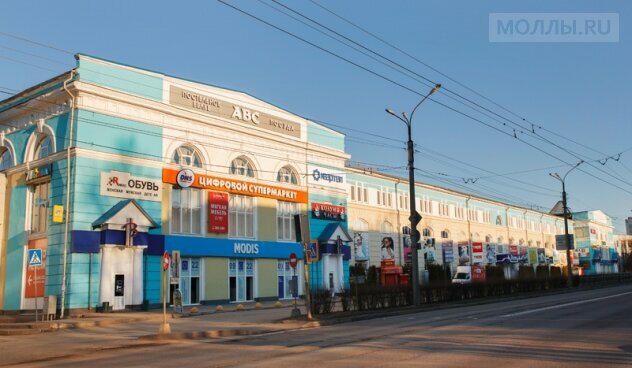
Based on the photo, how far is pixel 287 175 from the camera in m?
42.8

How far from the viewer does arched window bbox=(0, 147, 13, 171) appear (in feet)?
113

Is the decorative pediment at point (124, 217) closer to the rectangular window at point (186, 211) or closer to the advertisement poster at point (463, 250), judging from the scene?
the rectangular window at point (186, 211)

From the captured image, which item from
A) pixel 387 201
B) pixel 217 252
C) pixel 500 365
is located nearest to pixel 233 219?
pixel 217 252

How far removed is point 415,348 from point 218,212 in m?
25.6

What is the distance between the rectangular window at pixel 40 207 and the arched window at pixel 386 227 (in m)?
32.9

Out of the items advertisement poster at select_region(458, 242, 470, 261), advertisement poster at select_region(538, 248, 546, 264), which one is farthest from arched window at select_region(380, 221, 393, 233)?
advertisement poster at select_region(538, 248, 546, 264)

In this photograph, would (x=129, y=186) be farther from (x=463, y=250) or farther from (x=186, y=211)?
(x=463, y=250)

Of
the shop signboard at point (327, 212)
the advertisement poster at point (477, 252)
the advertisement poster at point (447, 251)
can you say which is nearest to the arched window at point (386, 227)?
the advertisement poster at point (447, 251)

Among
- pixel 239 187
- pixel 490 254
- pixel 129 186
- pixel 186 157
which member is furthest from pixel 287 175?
pixel 490 254

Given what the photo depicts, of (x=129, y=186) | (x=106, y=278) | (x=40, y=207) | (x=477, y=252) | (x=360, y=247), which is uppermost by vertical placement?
(x=129, y=186)

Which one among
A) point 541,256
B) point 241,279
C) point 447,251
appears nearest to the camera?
point 241,279

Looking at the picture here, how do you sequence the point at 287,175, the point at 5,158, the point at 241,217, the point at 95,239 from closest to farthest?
the point at 95,239
the point at 5,158
the point at 241,217
the point at 287,175

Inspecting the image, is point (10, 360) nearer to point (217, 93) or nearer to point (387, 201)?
point (217, 93)

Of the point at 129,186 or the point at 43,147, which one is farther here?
the point at 43,147
